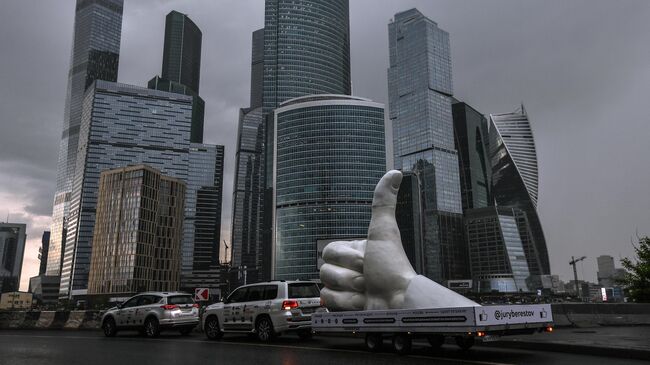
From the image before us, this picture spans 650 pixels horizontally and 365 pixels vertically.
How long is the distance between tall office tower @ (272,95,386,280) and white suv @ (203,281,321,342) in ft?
463

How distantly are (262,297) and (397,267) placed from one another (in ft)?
15.4

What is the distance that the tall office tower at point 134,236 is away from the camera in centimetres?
14612

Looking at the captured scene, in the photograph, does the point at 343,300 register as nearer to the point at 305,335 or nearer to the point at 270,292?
the point at 305,335

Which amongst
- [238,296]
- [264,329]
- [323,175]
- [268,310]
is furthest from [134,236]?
[268,310]

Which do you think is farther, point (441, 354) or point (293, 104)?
point (293, 104)

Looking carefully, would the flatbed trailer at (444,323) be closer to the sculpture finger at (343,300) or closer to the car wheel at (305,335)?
the sculpture finger at (343,300)

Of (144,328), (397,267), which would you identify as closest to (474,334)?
(397,267)

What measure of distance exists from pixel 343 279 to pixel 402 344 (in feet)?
14.7

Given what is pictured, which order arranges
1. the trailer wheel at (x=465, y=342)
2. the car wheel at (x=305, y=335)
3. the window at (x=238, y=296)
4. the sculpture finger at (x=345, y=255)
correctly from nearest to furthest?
the trailer wheel at (x=465, y=342) → the sculpture finger at (x=345, y=255) → the car wheel at (x=305, y=335) → the window at (x=238, y=296)

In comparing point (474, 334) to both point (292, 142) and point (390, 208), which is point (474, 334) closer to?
point (390, 208)

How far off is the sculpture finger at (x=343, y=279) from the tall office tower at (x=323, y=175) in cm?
14207

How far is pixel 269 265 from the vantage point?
188 metres

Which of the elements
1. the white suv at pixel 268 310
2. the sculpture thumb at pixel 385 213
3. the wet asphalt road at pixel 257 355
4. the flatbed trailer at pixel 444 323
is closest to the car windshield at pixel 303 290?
the white suv at pixel 268 310

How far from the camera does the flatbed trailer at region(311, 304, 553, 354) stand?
11.5m
